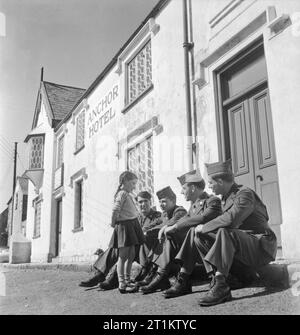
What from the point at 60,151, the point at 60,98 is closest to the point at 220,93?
the point at 60,151

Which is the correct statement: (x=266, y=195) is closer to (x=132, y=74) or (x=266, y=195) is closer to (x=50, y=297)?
(x=50, y=297)

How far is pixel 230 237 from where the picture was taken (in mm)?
3340

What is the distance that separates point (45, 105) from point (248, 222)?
48.3 ft

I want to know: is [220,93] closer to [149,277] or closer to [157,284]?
[149,277]

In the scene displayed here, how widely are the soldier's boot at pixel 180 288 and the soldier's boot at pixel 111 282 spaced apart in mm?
1244

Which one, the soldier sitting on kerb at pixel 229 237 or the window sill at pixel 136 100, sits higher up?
the window sill at pixel 136 100

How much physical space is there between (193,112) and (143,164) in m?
2.18

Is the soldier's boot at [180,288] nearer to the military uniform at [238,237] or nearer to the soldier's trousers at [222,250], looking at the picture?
the soldier's trousers at [222,250]

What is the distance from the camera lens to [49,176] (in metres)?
15.8

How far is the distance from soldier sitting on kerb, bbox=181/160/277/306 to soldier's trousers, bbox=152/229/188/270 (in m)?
0.28

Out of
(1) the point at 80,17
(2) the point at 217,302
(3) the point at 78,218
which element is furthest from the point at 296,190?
(3) the point at 78,218

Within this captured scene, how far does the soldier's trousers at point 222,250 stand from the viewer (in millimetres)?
3254

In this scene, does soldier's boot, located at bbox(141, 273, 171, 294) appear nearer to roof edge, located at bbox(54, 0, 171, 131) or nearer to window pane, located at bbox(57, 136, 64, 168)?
roof edge, located at bbox(54, 0, 171, 131)

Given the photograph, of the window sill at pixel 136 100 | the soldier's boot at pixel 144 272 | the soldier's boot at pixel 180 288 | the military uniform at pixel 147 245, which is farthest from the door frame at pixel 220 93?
the soldier's boot at pixel 180 288
